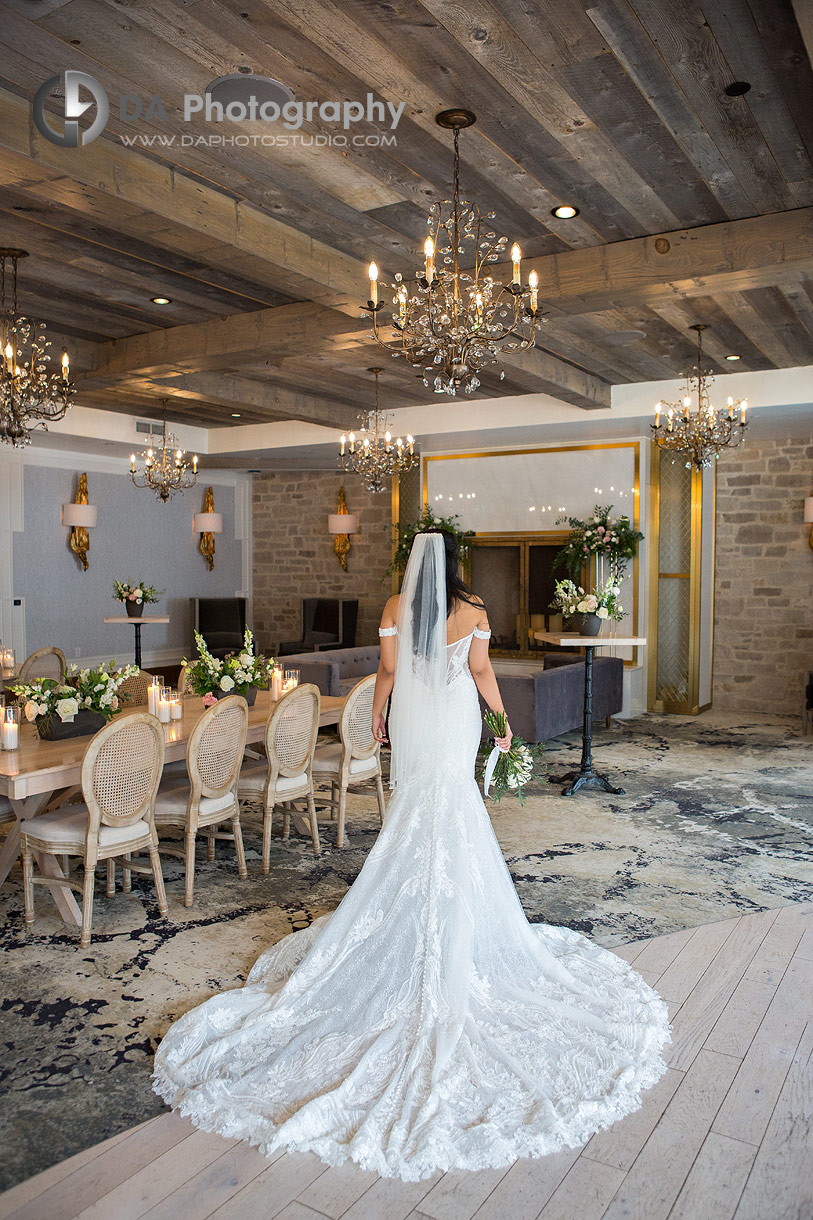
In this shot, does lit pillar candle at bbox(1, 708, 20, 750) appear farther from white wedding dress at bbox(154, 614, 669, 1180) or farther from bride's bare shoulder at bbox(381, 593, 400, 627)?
bride's bare shoulder at bbox(381, 593, 400, 627)

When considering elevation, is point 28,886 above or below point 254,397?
below

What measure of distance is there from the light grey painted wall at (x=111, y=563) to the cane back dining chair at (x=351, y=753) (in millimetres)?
7072

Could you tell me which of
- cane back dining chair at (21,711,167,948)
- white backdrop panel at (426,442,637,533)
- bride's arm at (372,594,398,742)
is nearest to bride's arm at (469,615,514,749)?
bride's arm at (372,594,398,742)

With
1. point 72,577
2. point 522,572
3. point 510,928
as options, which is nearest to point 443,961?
point 510,928

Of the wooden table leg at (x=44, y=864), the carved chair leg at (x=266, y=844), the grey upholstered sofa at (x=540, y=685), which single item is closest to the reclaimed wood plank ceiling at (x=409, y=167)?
the wooden table leg at (x=44, y=864)

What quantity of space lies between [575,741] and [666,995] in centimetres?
504

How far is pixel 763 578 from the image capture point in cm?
975

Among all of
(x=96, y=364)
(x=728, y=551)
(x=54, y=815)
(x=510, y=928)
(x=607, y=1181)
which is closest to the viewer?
(x=607, y=1181)

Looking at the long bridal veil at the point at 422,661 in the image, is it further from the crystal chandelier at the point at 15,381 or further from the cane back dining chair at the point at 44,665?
the cane back dining chair at the point at 44,665

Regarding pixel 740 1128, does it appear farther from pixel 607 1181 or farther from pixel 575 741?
pixel 575 741

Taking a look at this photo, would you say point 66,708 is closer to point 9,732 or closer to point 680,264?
point 9,732

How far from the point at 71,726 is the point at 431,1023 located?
8.30 feet

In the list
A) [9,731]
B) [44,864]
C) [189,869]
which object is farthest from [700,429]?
[44,864]

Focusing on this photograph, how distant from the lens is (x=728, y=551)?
992 cm
